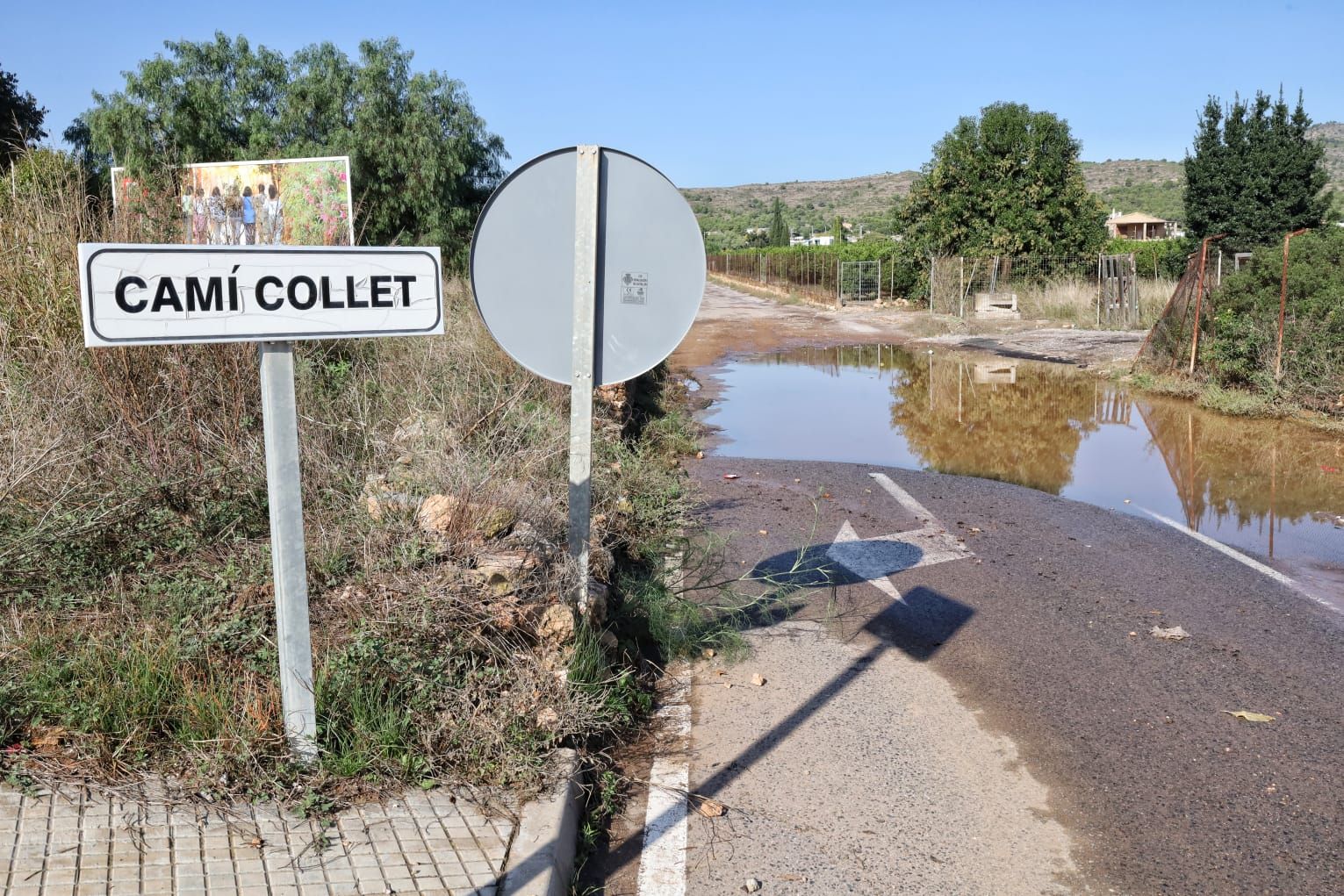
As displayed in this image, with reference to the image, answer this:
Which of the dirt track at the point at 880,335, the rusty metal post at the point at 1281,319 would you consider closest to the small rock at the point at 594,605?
the rusty metal post at the point at 1281,319

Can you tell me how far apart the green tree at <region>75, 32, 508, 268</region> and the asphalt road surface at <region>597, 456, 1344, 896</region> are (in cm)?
1640

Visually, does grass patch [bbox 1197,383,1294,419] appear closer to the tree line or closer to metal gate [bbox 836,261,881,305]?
the tree line

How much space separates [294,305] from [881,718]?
300 cm

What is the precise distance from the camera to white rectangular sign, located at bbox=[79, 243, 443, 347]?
3.00 m

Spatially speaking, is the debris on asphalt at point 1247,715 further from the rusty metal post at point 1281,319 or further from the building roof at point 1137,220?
the building roof at point 1137,220

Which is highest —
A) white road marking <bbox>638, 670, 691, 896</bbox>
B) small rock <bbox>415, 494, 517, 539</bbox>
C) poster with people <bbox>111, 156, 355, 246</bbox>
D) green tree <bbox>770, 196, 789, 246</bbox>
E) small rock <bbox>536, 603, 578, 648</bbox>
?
green tree <bbox>770, 196, 789, 246</bbox>

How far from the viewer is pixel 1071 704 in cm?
478

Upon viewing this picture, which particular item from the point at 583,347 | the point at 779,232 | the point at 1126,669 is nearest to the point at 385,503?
the point at 583,347

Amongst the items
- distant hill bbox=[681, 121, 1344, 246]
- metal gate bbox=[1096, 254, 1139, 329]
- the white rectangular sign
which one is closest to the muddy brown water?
the white rectangular sign

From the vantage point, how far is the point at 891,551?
288 inches

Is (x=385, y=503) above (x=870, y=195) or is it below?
below

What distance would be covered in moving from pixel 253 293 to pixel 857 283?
40.2m

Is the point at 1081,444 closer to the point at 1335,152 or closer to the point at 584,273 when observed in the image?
the point at 584,273

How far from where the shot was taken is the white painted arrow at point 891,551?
6.83m
